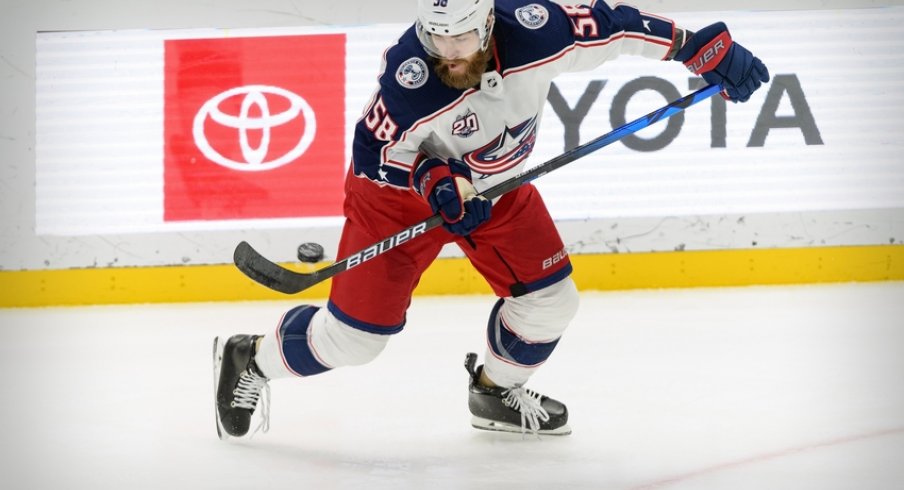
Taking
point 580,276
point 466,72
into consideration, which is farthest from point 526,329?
point 580,276

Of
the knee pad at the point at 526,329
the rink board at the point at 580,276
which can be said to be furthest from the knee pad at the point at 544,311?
the rink board at the point at 580,276

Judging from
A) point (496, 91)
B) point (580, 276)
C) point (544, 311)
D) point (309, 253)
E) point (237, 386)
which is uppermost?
point (496, 91)

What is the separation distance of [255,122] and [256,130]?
4 cm

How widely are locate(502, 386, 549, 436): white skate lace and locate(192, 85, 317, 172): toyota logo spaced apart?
249cm

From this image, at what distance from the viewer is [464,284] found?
4.80m

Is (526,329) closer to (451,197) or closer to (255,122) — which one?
(451,197)

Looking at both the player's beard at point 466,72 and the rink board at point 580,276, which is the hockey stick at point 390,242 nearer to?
the player's beard at point 466,72

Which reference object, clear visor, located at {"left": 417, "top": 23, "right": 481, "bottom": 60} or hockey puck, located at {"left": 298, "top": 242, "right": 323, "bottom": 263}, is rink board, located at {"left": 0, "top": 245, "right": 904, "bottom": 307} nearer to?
hockey puck, located at {"left": 298, "top": 242, "right": 323, "bottom": 263}

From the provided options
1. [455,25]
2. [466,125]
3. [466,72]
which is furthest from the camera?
[466,125]

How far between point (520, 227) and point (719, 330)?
1549mm

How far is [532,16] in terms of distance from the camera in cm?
232

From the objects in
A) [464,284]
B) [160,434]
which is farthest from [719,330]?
[160,434]

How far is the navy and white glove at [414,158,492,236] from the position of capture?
223 centimetres

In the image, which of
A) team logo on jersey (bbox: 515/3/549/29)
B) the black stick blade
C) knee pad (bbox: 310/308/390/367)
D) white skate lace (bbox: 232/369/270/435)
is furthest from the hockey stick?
team logo on jersey (bbox: 515/3/549/29)
